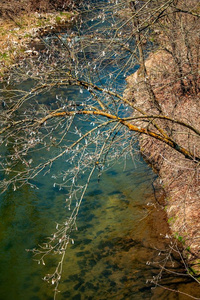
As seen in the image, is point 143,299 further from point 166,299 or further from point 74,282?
point 74,282

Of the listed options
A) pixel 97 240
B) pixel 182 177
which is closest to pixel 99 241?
pixel 97 240

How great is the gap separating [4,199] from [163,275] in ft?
17.9

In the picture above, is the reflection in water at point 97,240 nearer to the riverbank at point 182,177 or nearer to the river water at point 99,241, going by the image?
the river water at point 99,241

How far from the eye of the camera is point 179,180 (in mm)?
9633

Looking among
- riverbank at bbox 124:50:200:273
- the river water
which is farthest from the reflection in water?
riverbank at bbox 124:50:200:273

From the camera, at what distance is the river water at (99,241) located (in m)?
7.34

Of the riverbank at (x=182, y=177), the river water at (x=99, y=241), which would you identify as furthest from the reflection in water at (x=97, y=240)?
the riverbank at (x=182, y=177)

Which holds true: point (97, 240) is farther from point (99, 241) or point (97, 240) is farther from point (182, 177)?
point (182, 177)

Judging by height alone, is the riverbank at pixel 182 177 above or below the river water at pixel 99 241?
above

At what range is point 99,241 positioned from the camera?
8.67 meters

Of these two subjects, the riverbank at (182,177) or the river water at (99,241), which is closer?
the river water at (99,241)

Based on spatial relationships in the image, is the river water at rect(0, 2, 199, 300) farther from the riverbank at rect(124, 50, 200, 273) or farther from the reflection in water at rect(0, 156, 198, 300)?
the riverbank at rect(124, 50, 200, 273)

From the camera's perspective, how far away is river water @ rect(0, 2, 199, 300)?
289 inches

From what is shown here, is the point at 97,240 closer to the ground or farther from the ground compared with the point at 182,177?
closer to the ground
